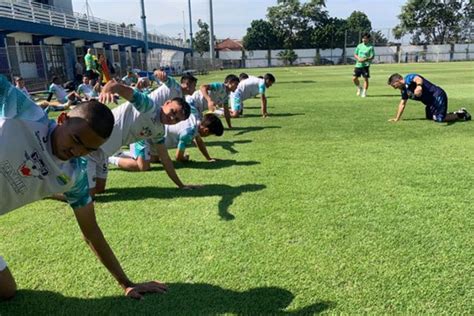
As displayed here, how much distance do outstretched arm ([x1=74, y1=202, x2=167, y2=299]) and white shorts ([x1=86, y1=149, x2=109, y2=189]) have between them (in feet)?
7.31

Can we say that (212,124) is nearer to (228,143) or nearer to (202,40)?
(228,143)

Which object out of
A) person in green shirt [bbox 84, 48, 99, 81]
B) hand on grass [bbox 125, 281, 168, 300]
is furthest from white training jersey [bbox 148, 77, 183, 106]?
person in green shirt [bbox 84, 48, 99, 81]

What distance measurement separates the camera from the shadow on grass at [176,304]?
2645 millimetres

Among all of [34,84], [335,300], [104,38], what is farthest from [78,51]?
[335,300]

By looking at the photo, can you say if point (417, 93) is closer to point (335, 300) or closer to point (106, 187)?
point (106, 187)

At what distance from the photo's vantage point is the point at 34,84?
20.9 metres

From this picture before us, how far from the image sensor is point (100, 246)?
2604 millimetres

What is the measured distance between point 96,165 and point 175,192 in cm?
97

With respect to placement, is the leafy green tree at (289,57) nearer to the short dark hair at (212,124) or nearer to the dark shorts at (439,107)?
the dark shorts at (439,107)

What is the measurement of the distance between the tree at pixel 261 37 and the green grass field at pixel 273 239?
74122 mm

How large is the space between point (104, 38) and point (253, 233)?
3466 centimetres

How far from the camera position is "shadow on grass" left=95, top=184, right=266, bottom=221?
4.82 metres

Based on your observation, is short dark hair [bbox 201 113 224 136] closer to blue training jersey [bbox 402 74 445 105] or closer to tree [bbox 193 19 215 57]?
blue training jersey [bbox 402 74 445 105]

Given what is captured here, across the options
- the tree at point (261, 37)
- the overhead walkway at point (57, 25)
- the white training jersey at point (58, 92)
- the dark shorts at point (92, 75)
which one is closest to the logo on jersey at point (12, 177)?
the white training jersey at point (58, 92)
